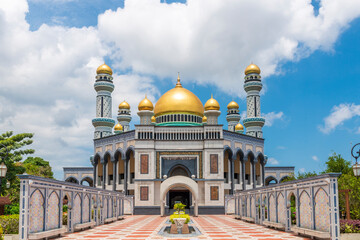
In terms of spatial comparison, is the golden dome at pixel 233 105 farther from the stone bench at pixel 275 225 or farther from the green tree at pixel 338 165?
the stone bench at pixel 275 225

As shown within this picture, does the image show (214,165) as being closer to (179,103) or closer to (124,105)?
(179,103)

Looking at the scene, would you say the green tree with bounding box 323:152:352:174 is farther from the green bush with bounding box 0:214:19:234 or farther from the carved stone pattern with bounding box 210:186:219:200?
the green bush with bounding box 0:214:19:234

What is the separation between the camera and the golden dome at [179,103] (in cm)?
4684

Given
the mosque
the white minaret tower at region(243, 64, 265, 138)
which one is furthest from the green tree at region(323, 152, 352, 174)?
the white minaret tower at region(243, 64, 265, 138)

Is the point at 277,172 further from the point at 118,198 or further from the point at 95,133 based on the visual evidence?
the point at 118,198

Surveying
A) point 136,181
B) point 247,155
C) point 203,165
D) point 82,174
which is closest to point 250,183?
point 247,155

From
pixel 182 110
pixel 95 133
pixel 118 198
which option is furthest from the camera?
pixel 95 133

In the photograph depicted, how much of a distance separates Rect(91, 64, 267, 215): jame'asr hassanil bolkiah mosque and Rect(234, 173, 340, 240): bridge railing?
39.8 ft

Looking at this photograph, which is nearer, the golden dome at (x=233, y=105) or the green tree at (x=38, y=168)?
the green tree at (x=38, y=168)

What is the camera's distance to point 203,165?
40656mm

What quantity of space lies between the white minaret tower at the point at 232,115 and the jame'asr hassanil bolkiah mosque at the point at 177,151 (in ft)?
1.69

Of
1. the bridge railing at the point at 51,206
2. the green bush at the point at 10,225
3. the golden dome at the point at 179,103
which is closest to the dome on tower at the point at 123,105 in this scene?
the golden dome at the point at 179,103

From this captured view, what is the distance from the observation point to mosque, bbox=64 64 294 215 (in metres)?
39.2

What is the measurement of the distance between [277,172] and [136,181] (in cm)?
2800
